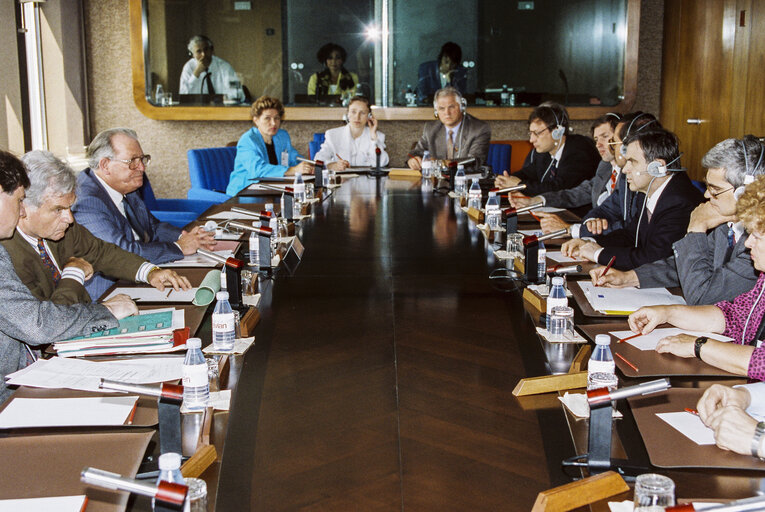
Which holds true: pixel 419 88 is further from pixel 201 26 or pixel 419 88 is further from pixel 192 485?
pixel 192 485

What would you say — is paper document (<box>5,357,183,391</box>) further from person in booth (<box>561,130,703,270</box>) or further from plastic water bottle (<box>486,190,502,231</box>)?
plastic water bottle (<box>486,190,502,231</box>)

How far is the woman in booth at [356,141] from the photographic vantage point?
5965mm

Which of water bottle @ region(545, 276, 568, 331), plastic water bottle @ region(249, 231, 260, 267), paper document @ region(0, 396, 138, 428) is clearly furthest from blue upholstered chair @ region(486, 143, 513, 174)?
paper document @ region(0, 396, 138, 428)

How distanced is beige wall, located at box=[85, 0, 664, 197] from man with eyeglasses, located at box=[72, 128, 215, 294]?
13.0 feet

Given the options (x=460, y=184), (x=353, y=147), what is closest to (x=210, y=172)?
(x=353, y=147)

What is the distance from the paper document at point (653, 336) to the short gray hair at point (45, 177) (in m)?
1.64

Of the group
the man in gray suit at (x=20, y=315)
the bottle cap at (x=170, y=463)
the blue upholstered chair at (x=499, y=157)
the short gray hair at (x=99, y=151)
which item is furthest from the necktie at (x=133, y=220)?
the blue upholstered chair at (x=499, y=157)

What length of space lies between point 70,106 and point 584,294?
19.0 feet

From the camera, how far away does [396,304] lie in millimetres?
2326

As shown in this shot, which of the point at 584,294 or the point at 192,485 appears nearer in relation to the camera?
the point at 192,485

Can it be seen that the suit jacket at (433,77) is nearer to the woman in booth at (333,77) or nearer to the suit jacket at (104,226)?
the woman in booth at (333,77)

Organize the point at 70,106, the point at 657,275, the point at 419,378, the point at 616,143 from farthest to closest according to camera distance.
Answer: the point at 70,106 → the point at 616,143 → the point at 657,275 → the point at 419,378

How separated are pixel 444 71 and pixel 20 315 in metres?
5.62

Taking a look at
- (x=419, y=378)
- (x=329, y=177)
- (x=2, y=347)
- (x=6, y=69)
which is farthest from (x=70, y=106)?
(x=419, y=378)
